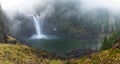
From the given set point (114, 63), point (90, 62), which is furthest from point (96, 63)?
point (114, 63)

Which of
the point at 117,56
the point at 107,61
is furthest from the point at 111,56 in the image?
the point at 107,61

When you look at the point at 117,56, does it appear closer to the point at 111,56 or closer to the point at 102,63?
the point at 111,56

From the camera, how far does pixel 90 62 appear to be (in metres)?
176

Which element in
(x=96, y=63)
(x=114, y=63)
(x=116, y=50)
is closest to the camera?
(x=114, y=63)

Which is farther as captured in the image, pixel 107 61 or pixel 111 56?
pixel 111 56

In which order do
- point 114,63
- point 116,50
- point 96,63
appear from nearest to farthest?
point 114,63
point 96,63
point 116,50

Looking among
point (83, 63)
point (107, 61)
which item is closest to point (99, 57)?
point (83, 63)

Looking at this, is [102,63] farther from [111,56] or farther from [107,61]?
[111,56]

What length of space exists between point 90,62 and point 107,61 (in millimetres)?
19725

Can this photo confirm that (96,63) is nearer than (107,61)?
No

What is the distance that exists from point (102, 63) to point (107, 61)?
2.92 m

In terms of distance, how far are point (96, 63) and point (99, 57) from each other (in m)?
17.5

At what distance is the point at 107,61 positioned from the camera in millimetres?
157875

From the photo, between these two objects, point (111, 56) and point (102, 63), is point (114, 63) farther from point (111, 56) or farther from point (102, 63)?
point (111, 56)
